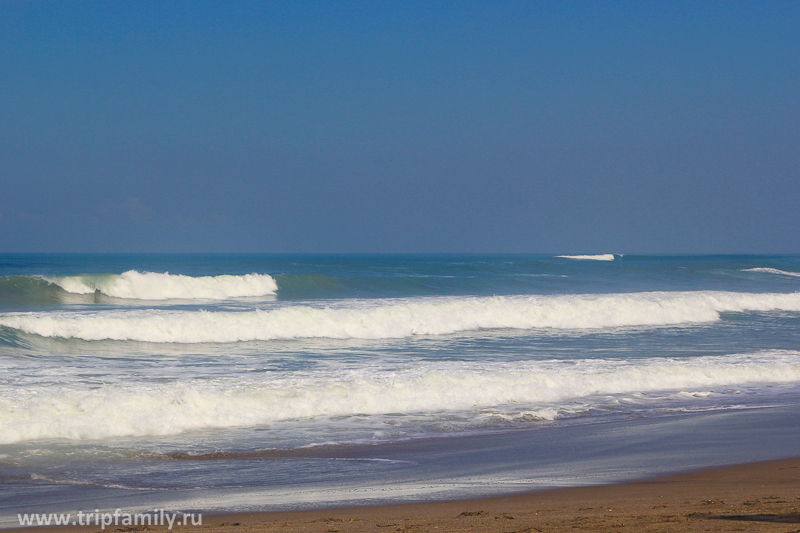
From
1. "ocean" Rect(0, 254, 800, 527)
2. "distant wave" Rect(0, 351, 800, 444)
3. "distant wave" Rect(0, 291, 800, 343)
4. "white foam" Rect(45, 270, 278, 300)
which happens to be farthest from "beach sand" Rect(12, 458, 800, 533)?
"white foam" Rect(45, 270, 278, 300)

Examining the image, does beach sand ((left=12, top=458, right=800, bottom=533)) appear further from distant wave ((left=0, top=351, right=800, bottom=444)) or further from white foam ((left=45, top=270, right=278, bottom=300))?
white foam ((left=45, top=270, right=278, bottom=300))

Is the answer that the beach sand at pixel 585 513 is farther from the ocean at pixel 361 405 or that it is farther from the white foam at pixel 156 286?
the white foam at pixel 156 286

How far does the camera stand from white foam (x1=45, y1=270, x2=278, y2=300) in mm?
28141

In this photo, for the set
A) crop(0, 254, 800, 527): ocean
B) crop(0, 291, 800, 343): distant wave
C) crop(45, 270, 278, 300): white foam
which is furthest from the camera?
crop(45, 270, 278, 300): white foam

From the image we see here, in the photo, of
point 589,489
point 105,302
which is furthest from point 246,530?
point 105,302

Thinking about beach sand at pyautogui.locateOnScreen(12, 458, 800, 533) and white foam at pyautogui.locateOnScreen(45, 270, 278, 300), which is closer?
beach sand at pyautogui.locateOnScreen(12, 458, 800, 533)

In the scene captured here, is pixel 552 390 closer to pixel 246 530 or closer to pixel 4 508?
pixel 246 530

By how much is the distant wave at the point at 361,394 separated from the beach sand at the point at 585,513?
3252 millimetres

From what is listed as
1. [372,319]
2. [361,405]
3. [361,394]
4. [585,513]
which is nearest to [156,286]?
[372,319]

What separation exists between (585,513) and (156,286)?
27819 mm

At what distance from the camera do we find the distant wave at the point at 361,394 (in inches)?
304

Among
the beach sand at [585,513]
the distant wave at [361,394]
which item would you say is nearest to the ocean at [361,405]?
the distant wave at [361,394]

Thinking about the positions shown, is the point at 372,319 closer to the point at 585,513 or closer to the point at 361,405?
the point at 361,405

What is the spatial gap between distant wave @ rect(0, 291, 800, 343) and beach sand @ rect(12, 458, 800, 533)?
38.0ft
